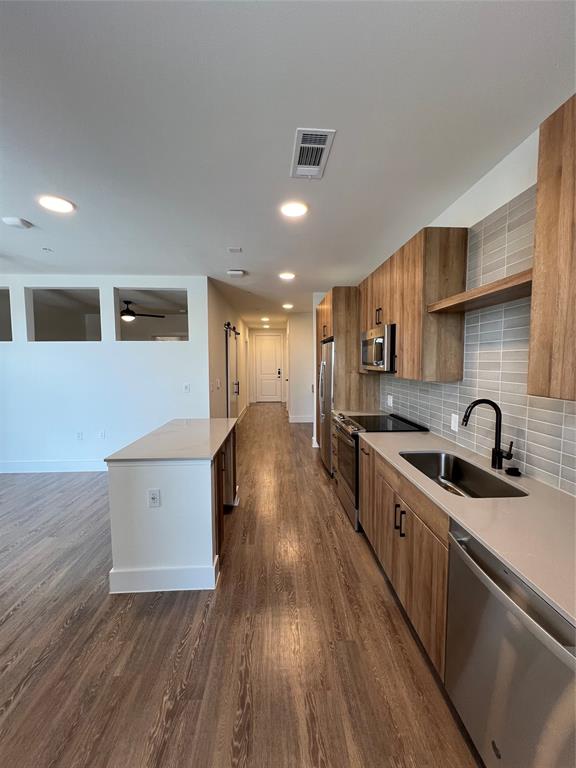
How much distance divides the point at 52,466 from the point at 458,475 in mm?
4899

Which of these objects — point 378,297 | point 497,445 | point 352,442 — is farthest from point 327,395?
point 497,445

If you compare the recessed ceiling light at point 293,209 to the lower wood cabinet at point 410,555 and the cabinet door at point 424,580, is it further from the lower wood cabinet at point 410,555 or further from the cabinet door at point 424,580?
the cabinet door at point 424,580

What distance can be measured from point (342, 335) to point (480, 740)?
3.29m

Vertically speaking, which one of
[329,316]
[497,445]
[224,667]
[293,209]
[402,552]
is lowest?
[224,667]

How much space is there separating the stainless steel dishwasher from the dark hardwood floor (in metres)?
0.31

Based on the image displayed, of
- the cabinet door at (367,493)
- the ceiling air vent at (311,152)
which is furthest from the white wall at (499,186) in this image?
the cabinet door at (367,493)

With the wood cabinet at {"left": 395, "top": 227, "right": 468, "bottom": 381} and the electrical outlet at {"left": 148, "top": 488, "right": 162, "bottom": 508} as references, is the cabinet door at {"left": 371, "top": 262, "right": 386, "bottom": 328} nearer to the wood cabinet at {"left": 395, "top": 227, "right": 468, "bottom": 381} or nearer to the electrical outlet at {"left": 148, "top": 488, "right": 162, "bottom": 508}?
the wood cabinet at {"left": 395, "top": 227, "right": 468, "bottom": 381}

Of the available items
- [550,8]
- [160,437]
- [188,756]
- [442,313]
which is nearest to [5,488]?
[160,437]

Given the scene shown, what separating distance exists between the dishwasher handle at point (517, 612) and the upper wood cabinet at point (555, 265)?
644 mm

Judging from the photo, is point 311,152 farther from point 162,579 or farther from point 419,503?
point 162,579

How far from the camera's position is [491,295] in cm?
148

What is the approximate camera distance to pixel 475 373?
1952 millimetres

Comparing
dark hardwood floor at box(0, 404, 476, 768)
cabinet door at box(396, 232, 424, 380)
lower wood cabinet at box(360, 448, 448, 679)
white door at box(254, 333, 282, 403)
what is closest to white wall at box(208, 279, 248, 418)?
dark hardwood floor at box(0, 404, 476, 768)

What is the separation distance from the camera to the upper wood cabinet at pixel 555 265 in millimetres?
973
